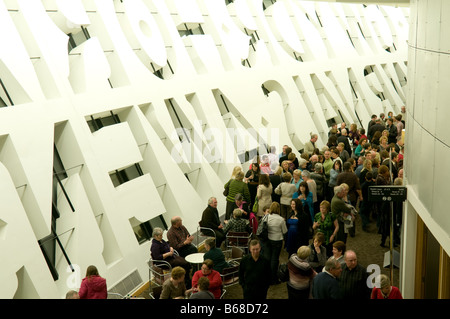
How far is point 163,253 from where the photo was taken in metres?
9.54

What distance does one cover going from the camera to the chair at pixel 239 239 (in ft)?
34.2

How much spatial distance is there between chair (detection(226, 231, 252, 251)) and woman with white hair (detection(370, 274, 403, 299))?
11.9ft

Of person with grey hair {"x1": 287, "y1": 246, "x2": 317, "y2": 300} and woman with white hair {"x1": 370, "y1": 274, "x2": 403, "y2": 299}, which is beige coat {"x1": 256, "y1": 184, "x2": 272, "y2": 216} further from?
woman with white hair {"x1": 370, "y1": 274, "x2": 403, "y2": 299}

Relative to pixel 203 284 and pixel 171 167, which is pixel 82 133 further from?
pixel 203 284

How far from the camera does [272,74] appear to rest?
1672 centimetres

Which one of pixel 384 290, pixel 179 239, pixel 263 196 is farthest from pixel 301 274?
pixel 263 196

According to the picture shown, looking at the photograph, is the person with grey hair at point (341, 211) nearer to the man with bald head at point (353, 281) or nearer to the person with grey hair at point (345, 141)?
the man with bald head at point (353, 281)

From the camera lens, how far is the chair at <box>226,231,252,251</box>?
10.4 meters

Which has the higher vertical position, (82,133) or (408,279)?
(82,133)

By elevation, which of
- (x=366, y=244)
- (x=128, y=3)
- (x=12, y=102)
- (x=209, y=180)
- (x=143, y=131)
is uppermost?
(x=128, y=3)

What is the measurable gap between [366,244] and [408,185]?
2835 mm

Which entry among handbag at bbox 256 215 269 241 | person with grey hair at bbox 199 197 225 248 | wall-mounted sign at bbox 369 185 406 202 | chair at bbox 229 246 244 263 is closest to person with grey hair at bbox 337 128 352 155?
person with grey hair at bbox 199 197 225 248

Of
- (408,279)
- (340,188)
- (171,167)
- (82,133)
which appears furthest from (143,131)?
(408,279)

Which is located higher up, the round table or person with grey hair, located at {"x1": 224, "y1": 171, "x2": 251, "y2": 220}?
person with grey hair, located at {"x1": 224, "y1": 171, "x2": 251, "y2": 220}
